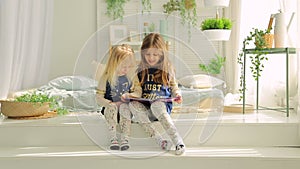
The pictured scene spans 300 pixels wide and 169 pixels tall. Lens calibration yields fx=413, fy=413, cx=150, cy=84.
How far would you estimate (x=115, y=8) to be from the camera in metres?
4.42

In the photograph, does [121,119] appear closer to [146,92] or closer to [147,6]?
[146,92]

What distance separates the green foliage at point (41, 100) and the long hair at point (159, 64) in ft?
2.47

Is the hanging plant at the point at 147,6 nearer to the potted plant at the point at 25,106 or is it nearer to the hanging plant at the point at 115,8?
the hanging plant at the point at 115,8

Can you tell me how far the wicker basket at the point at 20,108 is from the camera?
7.90 ft

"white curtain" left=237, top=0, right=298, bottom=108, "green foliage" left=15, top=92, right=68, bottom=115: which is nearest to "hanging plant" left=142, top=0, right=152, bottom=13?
"white curtain" left=237, top=0, right=298, bottom=108

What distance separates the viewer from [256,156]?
1.98 m

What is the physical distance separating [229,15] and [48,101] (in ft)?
7.76

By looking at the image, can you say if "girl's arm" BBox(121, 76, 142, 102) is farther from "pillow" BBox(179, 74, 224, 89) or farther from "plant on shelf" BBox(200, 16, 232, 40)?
"plant on shelf" BBox(200, 16, 232, 40)

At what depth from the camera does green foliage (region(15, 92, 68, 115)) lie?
2480mm

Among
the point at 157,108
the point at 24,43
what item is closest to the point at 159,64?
the point at 157,108

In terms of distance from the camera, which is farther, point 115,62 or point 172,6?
point 172,6

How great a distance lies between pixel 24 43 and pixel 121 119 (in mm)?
1310

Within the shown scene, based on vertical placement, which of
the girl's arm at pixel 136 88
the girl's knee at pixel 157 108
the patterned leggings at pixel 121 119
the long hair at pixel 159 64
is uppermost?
the long hair at pixel 159 64

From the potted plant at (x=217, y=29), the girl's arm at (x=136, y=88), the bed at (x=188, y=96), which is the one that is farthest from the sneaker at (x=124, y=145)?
the potted plant at (x=217, y=29)
